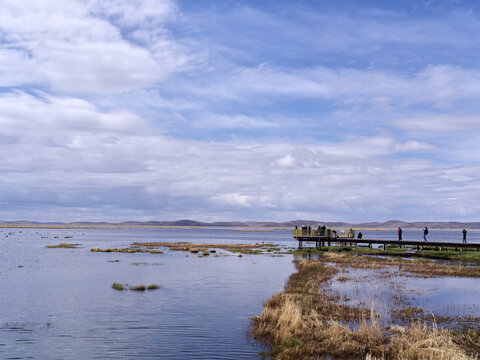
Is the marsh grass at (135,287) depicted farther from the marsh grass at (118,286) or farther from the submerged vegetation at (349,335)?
the submerged vegetation at (349,335)

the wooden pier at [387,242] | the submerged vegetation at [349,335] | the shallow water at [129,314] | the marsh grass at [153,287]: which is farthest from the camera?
the wooden pier at [387,242]

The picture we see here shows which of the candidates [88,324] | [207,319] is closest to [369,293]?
[207,319]

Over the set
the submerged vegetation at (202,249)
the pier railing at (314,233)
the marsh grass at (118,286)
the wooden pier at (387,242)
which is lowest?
the submerged vegetation at (202,249)

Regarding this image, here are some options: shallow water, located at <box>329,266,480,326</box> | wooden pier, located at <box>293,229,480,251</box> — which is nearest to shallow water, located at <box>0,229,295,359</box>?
shallow water, located at <box>329,266,480,326</box>

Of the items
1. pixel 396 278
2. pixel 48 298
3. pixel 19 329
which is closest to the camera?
pixel 19 329

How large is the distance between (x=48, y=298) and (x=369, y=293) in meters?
21.9

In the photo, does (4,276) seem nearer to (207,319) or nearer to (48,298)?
(48,298)

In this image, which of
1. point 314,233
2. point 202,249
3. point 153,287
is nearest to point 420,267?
point 153,287

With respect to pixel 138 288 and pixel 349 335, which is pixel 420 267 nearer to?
pixel 138 288

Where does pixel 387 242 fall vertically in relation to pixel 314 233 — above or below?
Answer: below

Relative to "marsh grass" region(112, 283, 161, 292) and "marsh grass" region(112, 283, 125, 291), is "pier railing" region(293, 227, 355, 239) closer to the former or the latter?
"marsh grass" region(112, 283, 161, 292)

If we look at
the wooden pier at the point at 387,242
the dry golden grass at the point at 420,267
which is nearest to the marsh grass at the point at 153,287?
the dry golden grass at the point at 420,267

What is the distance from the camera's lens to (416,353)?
1530 centimetres

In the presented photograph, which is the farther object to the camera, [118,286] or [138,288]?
[118,286]
